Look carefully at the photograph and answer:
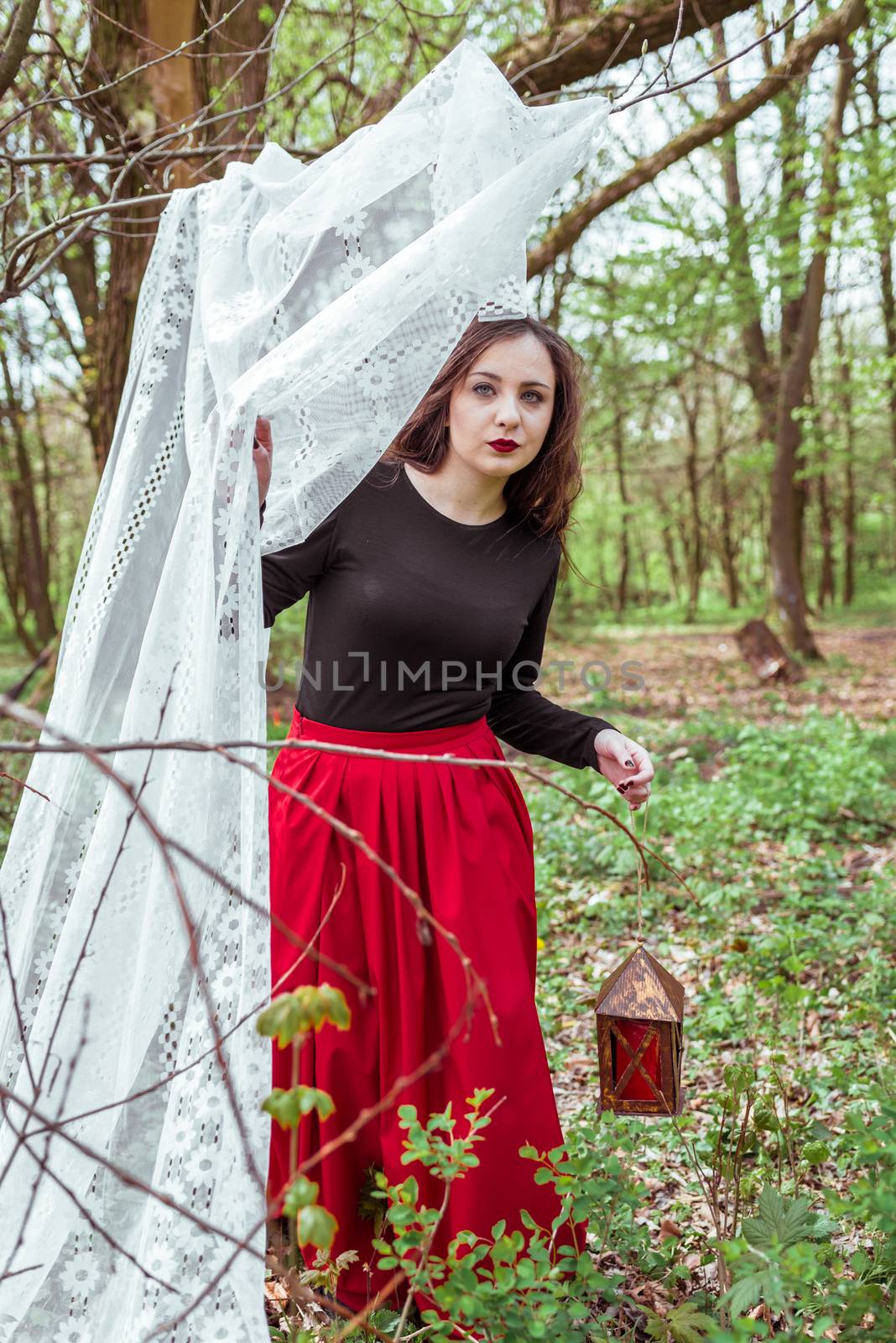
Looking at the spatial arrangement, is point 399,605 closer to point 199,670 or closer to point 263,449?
point 263,449

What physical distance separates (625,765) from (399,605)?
61cm

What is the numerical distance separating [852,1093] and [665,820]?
239cm

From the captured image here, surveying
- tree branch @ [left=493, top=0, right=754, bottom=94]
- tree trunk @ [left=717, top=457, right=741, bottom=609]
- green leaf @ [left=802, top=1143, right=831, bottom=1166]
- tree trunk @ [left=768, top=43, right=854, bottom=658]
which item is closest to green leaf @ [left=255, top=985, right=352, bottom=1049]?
green leaf @ [left=802, top=1143, right=831, bottom=1166]

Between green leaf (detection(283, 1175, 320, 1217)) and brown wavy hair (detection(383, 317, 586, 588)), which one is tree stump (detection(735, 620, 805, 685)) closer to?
brown wavy hair (detection(383, 317, 586, 588))

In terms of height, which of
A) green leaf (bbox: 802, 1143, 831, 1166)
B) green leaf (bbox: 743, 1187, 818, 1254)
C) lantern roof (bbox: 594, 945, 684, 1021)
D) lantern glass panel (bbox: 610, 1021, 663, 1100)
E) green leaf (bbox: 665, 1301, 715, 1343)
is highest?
lantern roof (bbox: 594, 945, 684, 1021)

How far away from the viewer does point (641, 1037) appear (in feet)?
5.99

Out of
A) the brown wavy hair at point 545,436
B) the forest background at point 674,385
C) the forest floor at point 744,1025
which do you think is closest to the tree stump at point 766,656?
the forest background at point 674,385

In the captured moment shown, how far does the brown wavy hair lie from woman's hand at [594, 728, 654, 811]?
1.66ft

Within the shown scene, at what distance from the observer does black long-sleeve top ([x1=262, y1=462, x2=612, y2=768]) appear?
2.06 m

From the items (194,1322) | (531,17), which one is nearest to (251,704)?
(194,1322)

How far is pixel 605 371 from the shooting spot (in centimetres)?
1358

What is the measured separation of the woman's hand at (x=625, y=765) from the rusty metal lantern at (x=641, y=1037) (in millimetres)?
361

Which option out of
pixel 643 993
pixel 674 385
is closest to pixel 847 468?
pixel 674 385

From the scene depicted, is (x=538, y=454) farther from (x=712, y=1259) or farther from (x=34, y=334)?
(x=34, y=334)
